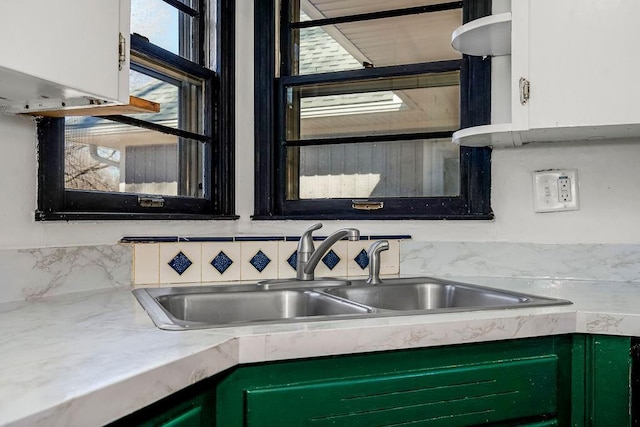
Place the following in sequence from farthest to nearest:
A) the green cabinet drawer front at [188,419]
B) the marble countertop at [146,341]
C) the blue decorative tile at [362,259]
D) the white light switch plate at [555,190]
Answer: the blue decorative tile at [362,259] → the white light switch plate at [555,190] → the green cabinet drawer front at [188,419] → the marble countertop at [146,341]

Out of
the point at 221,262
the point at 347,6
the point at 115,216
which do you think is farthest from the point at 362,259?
the point at 347,6

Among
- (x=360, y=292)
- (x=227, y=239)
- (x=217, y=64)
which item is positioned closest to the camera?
(x=360, y=292)

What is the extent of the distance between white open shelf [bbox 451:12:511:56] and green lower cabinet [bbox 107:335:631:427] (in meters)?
0.95

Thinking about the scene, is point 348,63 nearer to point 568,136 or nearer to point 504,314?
point 568,136

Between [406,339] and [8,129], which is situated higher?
[8,129]

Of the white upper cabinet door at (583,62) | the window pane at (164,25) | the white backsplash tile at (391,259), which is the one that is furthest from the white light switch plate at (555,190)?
the window pane at (164,25)

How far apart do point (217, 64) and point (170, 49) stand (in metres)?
0.21

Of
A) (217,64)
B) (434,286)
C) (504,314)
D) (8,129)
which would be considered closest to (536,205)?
(434,286)

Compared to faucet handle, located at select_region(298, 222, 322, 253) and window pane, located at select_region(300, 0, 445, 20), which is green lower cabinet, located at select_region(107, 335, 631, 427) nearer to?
faucet handle, located at select_region(298, 222, 322, 253)

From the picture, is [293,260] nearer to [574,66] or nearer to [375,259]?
[375,259]

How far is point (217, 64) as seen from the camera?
2209mm

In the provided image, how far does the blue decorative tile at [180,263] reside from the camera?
183cm

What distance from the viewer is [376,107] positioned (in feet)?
7.20

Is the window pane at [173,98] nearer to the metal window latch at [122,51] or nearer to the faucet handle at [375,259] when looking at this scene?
the metal window latch at [122,51]
